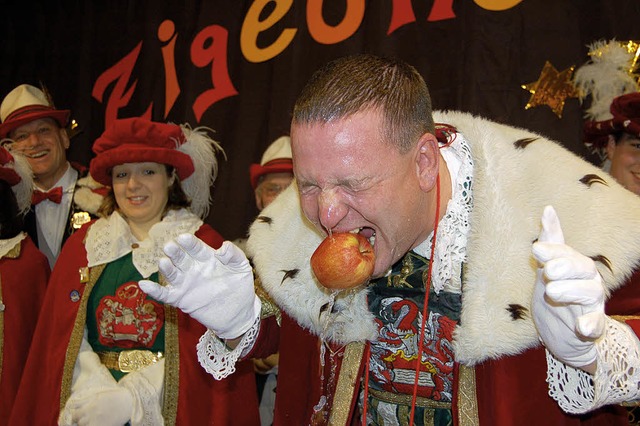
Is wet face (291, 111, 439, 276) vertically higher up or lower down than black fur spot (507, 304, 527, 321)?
higher up

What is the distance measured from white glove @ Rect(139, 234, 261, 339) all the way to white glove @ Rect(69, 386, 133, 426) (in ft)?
4.22

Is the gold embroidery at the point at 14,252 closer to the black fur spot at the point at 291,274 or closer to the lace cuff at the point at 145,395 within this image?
the lace cuff at the point at 145,395

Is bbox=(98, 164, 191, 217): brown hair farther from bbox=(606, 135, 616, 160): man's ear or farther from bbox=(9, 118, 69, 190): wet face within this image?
bbox=(606, 135, 616, 160): man's ear

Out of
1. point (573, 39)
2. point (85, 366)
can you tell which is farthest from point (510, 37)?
point (85, 366)

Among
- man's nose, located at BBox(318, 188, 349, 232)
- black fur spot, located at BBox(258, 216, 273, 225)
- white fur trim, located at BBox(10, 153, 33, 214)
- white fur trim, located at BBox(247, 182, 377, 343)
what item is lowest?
white fur trim, located at BBox(10, 153, 33, 214)

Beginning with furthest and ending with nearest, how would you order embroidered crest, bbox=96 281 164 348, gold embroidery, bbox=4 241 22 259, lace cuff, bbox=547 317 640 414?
gold embroidery, bbox=4 241 22 259, embroidered crest, bbox=96 281 164 348, lace cuff, bbox=547 317 640 414

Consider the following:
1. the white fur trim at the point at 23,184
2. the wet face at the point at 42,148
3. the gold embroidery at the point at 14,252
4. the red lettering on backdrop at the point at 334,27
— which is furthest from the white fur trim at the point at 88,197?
the red lettering on backdrop at the point at 334,27

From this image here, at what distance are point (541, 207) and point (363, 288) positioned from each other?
54cm

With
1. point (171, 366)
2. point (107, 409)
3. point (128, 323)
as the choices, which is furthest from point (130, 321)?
point (107, 409)

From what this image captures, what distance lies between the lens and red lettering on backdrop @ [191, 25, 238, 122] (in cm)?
453

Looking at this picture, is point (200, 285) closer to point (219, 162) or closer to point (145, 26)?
point (219, 162)

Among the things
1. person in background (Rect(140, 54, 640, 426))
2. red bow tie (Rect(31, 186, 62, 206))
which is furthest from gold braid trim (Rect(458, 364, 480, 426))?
red bow tie (Rect(31, 186, 62, 206))

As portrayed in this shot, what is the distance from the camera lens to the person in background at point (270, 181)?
367cm

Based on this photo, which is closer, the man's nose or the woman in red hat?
the man's nose
